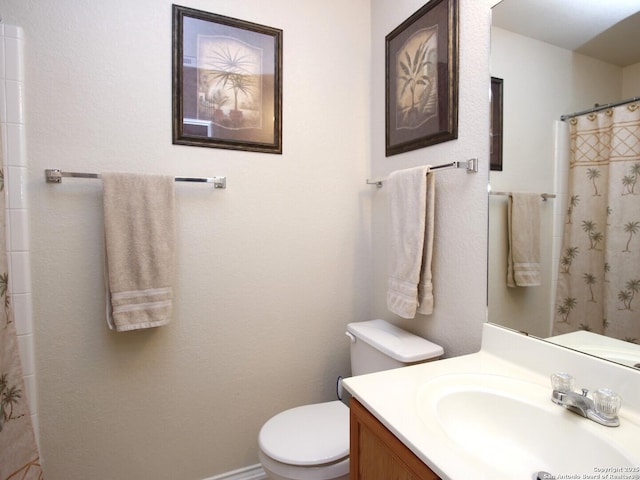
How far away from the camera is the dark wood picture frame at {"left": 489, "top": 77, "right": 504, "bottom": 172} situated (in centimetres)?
108

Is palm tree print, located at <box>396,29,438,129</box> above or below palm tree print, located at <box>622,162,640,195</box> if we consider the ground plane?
above

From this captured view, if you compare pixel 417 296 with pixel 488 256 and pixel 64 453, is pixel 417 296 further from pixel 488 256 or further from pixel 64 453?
pixel 64 453

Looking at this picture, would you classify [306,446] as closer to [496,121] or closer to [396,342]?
[396,342]

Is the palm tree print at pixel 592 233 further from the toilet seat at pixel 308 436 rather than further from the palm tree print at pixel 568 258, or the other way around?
the toilet seat at pixel 308 436

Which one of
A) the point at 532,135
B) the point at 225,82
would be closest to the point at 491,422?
the point at 532,135

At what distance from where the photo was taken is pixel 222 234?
149cm

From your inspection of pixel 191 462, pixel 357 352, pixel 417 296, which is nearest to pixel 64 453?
pixel 191 462

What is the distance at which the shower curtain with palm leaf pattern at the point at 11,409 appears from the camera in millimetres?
942

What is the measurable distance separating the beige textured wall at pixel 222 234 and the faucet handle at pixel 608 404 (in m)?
0.45

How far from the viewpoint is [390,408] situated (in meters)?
0.78

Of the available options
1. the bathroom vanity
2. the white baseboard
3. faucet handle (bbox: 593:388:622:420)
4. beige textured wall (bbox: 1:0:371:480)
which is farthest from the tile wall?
faucet handle (bbox: 593:388:622:420)

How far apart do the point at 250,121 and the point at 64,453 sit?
1555mm

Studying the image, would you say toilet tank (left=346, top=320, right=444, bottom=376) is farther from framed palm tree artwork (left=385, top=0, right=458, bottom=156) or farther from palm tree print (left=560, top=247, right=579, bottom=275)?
framed palm tree artwork (left=385, top=0, right=458, bottom=156)

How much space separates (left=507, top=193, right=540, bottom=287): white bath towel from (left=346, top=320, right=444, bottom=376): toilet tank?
39cm
